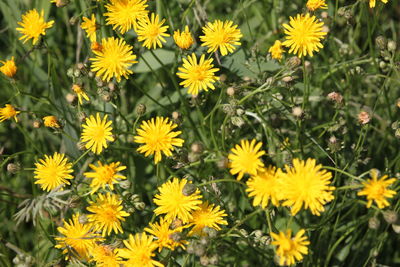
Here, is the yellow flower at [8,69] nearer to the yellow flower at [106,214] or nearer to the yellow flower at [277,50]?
the yellow flower at [106,214]

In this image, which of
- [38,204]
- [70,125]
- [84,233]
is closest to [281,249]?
[84,233]

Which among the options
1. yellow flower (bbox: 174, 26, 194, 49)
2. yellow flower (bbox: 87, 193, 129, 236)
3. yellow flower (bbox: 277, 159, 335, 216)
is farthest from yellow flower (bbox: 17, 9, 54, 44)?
yellow flower (bbox: 277, 159, 335, 216)

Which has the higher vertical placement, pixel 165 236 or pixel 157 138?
pixel 157 138

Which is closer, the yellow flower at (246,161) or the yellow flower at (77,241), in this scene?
the yellow flower at (246,161)

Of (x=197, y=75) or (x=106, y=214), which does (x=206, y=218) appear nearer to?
(x=106, y=214)

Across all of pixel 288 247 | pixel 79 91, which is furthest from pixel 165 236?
pixel 79 91

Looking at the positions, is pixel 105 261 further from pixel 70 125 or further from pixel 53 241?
pixel 70 125

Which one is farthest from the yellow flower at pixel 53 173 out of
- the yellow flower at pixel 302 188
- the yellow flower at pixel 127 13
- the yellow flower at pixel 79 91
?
the yellow flower at pixel 302 188
